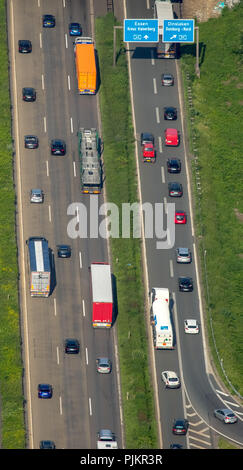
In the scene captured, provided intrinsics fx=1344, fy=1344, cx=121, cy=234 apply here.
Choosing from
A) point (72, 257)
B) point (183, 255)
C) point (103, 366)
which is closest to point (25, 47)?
point (72, 257)

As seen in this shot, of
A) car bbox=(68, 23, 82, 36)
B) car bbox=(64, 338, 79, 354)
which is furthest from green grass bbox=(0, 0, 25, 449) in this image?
car bbox=(68, 23, 82, 36)

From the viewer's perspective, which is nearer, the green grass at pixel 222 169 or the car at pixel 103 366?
the car at pixel 103 366

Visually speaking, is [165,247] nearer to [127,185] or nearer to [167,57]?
[127,185]

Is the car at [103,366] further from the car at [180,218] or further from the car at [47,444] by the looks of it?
the car at [180,218]

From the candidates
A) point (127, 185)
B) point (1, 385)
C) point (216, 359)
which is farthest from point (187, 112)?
point (1, 385)

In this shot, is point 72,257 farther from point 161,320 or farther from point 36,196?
point 161,320

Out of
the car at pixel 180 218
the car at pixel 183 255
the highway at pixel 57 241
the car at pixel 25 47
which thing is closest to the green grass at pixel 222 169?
the car at pixel 180 218
